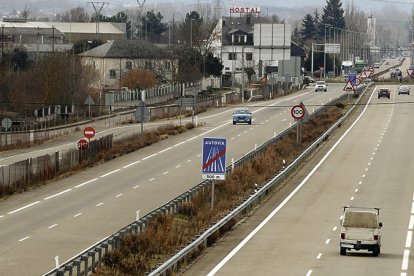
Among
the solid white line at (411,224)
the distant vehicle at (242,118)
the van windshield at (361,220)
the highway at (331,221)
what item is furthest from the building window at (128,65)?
the van windshield at (361,220)

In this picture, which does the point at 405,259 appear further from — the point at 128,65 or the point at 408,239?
the point at 128,65

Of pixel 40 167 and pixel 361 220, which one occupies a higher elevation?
pixel 361 220

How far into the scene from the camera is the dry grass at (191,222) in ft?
90.1

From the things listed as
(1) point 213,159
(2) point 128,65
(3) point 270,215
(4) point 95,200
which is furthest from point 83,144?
(2) point 128,65

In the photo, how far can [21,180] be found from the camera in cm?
4891

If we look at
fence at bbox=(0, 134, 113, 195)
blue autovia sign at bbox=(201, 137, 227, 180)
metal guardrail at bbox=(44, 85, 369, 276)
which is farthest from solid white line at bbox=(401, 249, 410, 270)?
fence at bbox=(0, 134, 113, 195)

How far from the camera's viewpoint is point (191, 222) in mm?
35938

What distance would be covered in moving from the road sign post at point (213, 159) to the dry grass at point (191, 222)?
56.3 inches

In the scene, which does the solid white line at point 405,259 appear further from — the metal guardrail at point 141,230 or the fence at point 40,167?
the fence at point 40,167

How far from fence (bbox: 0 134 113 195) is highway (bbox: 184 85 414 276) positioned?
11209 millimetres

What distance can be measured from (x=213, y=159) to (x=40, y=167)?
17.3m

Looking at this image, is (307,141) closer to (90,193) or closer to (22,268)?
(90,193)

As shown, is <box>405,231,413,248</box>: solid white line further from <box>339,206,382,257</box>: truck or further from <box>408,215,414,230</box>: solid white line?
<box>339,206,382,257</box>: truck

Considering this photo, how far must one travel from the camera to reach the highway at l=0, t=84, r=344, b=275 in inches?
1298
